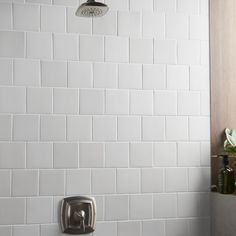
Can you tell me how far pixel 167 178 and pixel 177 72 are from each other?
0.48 metres

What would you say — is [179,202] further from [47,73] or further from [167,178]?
[47,73]

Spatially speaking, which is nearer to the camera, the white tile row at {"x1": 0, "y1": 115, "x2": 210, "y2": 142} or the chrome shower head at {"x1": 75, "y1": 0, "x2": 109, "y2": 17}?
the chrome shower head at {"x1": 75, "y1": 0, "x2": 109, "y2": 17}

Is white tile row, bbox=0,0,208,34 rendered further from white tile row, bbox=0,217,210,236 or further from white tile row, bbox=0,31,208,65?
white tile row, bbox=0,217,210,236

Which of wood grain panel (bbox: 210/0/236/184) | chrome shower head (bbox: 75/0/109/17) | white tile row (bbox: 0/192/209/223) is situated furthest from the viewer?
wood grain panel (bbox: 210/0/236/184)

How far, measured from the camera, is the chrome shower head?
5.74 ft

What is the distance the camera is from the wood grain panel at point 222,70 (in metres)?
Result: 2.16

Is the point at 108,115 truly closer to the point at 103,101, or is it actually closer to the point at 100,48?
the point at 103,101

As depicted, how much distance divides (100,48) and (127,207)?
707 mm

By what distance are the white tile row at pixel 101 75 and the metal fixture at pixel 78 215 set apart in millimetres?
494

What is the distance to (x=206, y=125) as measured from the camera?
2145 millimetres

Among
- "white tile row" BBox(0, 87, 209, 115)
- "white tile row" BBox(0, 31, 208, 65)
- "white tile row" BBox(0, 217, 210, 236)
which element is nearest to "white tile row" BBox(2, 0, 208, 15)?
"white tile row" BBox(0, 31, 208, 65)

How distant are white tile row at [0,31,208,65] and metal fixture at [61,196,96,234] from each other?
2.01ft

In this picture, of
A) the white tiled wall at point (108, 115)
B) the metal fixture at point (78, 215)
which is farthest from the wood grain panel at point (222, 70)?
the metal fixture at point (78, 215)

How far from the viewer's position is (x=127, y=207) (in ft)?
6.65
